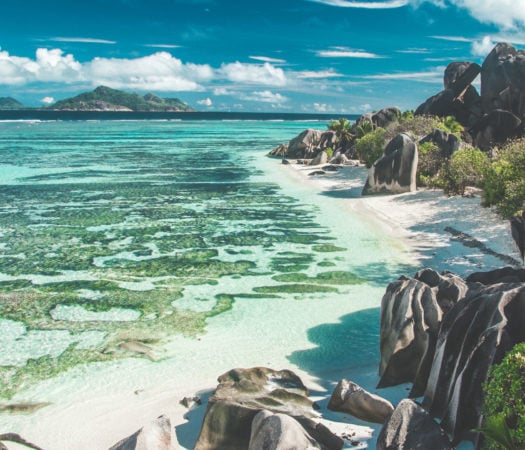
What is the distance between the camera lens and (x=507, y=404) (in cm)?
625

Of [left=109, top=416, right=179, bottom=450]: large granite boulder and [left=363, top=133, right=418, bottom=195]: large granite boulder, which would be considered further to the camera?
[left=363, top=133, right=418, bottom=195]: large granite boulder

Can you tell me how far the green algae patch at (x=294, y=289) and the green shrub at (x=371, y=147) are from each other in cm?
2628

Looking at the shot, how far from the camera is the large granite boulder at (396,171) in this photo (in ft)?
99.5

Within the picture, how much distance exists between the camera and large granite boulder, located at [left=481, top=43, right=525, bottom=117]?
4750cm

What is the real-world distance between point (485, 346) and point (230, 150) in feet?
207

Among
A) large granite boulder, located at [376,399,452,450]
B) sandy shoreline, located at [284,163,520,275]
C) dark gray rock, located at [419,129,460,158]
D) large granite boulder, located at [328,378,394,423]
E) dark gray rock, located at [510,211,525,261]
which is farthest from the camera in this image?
dark gray rock, located at [419,129,460,158]

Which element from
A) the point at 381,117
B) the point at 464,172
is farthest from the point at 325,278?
the point at 381,117

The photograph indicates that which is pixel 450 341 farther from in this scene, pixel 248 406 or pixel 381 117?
pixel 381 117

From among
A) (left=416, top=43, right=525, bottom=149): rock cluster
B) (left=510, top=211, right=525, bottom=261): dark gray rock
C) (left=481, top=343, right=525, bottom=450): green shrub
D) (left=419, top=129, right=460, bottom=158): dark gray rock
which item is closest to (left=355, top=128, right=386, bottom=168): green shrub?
(left=419, top=129, right=460, bottom=158): dark gray rock

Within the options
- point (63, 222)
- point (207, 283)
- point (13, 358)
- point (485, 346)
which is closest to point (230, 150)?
point (63, 222)

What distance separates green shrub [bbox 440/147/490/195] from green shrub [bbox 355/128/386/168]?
1239 cm

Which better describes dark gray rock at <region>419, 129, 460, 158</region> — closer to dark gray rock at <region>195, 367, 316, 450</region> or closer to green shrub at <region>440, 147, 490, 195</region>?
green shrub at <region>440, 147, 490, 195</region>

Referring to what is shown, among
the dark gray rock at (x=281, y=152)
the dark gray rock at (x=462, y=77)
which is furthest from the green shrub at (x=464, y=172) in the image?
the dark gray rock at (x=462, y=77)

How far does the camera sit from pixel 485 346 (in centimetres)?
746
